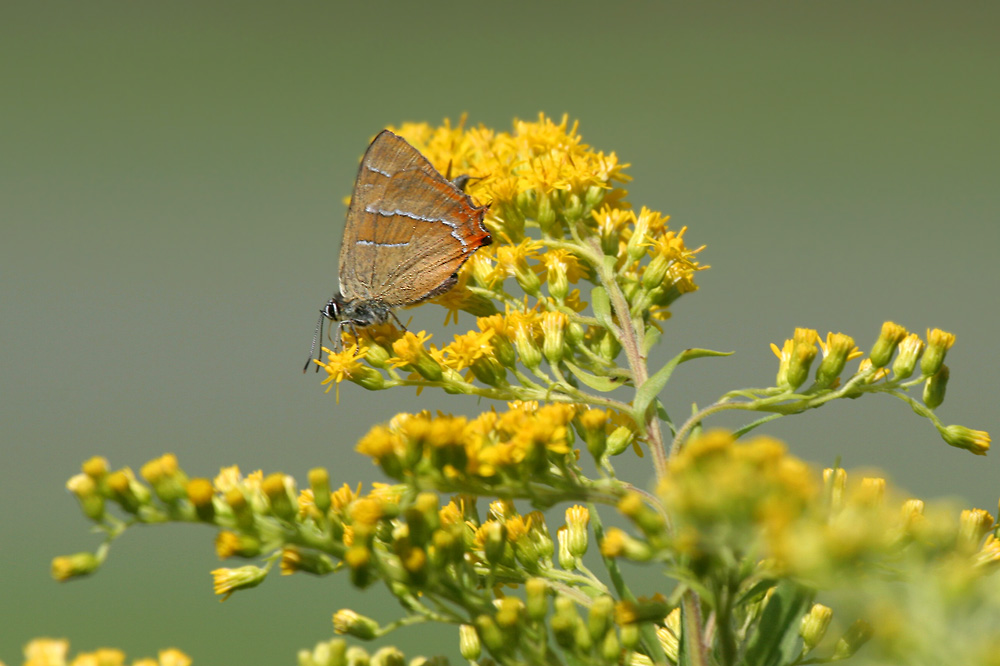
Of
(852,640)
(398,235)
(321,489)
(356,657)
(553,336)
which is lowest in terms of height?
(852,640)

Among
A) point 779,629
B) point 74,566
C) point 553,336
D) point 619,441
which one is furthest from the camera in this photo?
point 553,336

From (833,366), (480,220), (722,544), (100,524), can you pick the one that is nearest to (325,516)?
(100,524)

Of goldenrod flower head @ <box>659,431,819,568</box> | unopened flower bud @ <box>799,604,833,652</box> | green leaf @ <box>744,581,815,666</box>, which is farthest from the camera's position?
unopened flower bud @ <box>799,604,833,652</box>

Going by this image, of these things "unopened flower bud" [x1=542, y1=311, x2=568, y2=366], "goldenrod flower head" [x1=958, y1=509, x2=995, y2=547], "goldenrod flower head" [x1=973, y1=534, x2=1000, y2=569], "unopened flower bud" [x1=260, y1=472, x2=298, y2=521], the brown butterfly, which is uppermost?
the brown butterfly

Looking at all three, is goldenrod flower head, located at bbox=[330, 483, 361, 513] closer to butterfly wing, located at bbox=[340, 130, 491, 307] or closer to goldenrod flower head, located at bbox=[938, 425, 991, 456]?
butterfly wing, located at bbox=[340, 130, 491, 307]

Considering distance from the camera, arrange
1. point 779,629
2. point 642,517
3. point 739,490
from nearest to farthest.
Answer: point 739,490
point 642,517
point 779,629

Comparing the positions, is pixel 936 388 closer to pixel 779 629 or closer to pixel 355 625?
pixel 779 629

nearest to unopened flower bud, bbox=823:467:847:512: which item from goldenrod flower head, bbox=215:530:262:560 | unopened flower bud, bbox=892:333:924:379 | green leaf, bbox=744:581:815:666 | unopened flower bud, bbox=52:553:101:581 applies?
green leaf, bbox=744:581:815:666

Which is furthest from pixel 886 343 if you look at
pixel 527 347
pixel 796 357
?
pixel 527 347
